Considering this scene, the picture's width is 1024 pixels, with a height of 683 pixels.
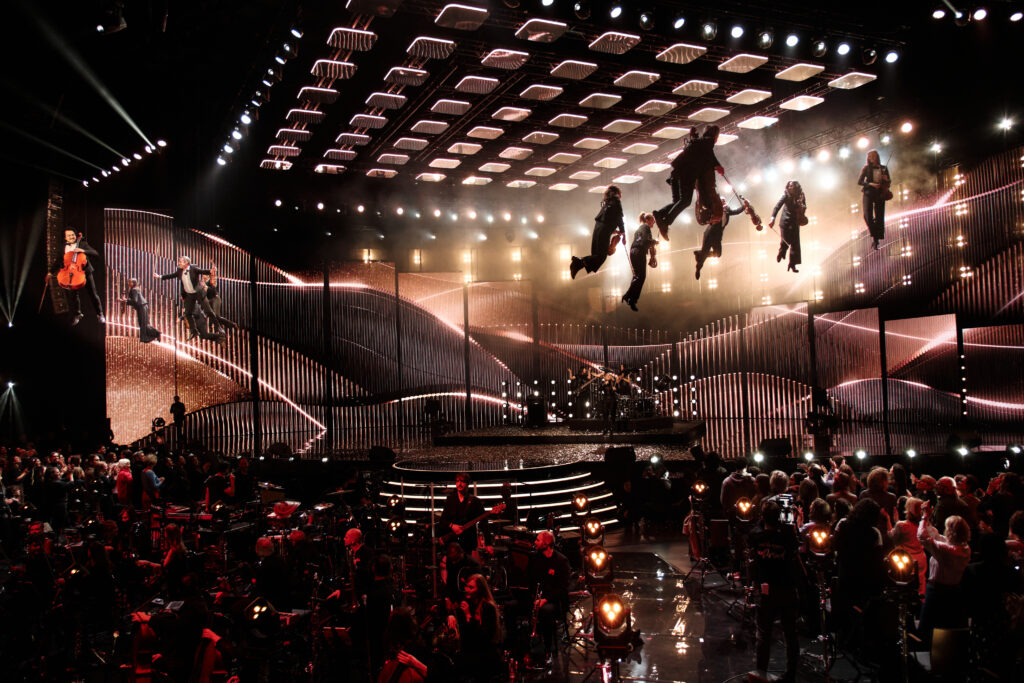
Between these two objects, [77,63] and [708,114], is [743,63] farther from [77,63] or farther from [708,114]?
[77,63]

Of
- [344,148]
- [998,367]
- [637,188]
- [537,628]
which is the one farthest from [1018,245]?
[344,148]

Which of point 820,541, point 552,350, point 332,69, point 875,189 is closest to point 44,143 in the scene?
point 332,69

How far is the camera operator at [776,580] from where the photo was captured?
5.47 m

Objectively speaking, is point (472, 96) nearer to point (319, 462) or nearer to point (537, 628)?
point (319, 462)

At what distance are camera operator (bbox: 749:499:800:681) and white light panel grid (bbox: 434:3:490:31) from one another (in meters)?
6.79

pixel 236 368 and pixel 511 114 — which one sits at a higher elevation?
pixel 511 114

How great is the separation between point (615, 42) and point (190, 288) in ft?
36.2

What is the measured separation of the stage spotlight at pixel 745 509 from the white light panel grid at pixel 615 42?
20.4 ft

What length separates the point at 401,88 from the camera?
1153cm

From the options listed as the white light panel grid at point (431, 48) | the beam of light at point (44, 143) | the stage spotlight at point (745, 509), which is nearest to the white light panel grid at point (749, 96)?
the white light panel grid at point (431, 48)

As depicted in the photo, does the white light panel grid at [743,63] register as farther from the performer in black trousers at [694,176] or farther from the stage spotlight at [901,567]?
the stage spotlight at [901,567]

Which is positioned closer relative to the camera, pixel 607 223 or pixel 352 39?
pixel 607 223

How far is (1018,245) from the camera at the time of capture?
12039 millimetres

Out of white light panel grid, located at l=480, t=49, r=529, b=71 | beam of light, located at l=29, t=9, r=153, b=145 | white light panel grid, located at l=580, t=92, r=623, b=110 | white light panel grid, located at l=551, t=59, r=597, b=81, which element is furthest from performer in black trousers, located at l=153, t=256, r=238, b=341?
white light panel grid, located at l=551, t=59, r=597, b=81
